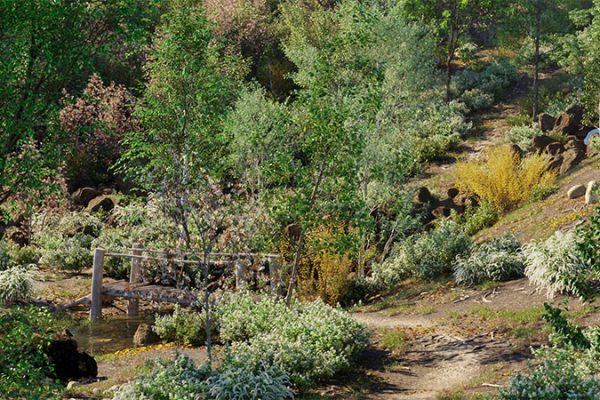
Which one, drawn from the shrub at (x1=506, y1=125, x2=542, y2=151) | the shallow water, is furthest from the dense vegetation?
the shallow water

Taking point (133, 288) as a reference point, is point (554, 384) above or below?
above

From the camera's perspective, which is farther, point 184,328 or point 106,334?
point 106,334

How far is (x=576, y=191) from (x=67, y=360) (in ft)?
42.3

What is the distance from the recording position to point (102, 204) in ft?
84.5

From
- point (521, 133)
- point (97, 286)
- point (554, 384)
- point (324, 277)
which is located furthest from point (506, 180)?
point (554, 384)

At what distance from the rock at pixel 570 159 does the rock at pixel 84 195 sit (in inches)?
659

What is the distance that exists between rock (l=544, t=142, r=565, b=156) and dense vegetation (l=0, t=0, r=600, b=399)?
17cm

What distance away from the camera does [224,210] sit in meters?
9.55

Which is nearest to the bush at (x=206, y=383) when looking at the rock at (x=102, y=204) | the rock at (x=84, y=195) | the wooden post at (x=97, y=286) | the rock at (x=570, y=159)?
the wooden post at (x=97, y=286)

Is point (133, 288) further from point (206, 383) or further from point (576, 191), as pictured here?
point (576, 191)

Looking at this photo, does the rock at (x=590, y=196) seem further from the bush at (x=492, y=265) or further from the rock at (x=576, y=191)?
the bush at (x=492, y=265)

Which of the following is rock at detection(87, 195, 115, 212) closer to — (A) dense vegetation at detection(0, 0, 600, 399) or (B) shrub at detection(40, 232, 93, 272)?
(A) dense vegetation at detection(0, 0, 600, 399)

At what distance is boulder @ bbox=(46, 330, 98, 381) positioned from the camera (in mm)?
10531

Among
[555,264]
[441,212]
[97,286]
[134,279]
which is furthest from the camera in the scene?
[441,212]
